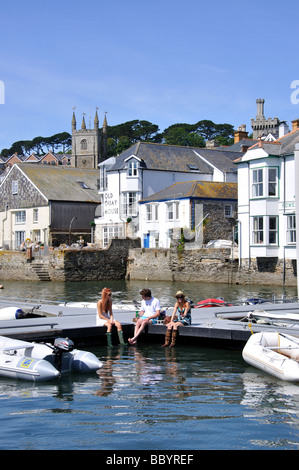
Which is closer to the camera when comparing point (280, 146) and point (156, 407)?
point (156, 407)

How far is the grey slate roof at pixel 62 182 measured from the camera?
6009 cm

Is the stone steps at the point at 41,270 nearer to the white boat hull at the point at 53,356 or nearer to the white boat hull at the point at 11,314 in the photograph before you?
the white boat hull at the point at 11,314

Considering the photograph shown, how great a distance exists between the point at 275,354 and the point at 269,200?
26.5 meters

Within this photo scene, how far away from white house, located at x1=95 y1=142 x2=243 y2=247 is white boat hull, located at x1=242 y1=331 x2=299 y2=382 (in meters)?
39.4

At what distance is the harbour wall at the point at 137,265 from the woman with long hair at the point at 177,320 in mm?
23065

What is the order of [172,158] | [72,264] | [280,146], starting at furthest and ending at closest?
1. [172,158]
2. [72,264]
3. [280,146]

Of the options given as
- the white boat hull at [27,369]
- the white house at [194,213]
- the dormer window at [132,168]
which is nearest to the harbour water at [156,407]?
the white boat hull at [27,369]

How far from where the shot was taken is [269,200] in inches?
1537

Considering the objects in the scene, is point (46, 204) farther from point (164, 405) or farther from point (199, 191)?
point (164, 405)

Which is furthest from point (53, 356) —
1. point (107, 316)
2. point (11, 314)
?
point (11, 314)

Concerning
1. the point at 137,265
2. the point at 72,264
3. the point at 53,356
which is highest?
the point at 72,264

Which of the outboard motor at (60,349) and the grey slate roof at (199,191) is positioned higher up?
the grey slate roof at (199,191)

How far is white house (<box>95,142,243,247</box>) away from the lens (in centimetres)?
5509
